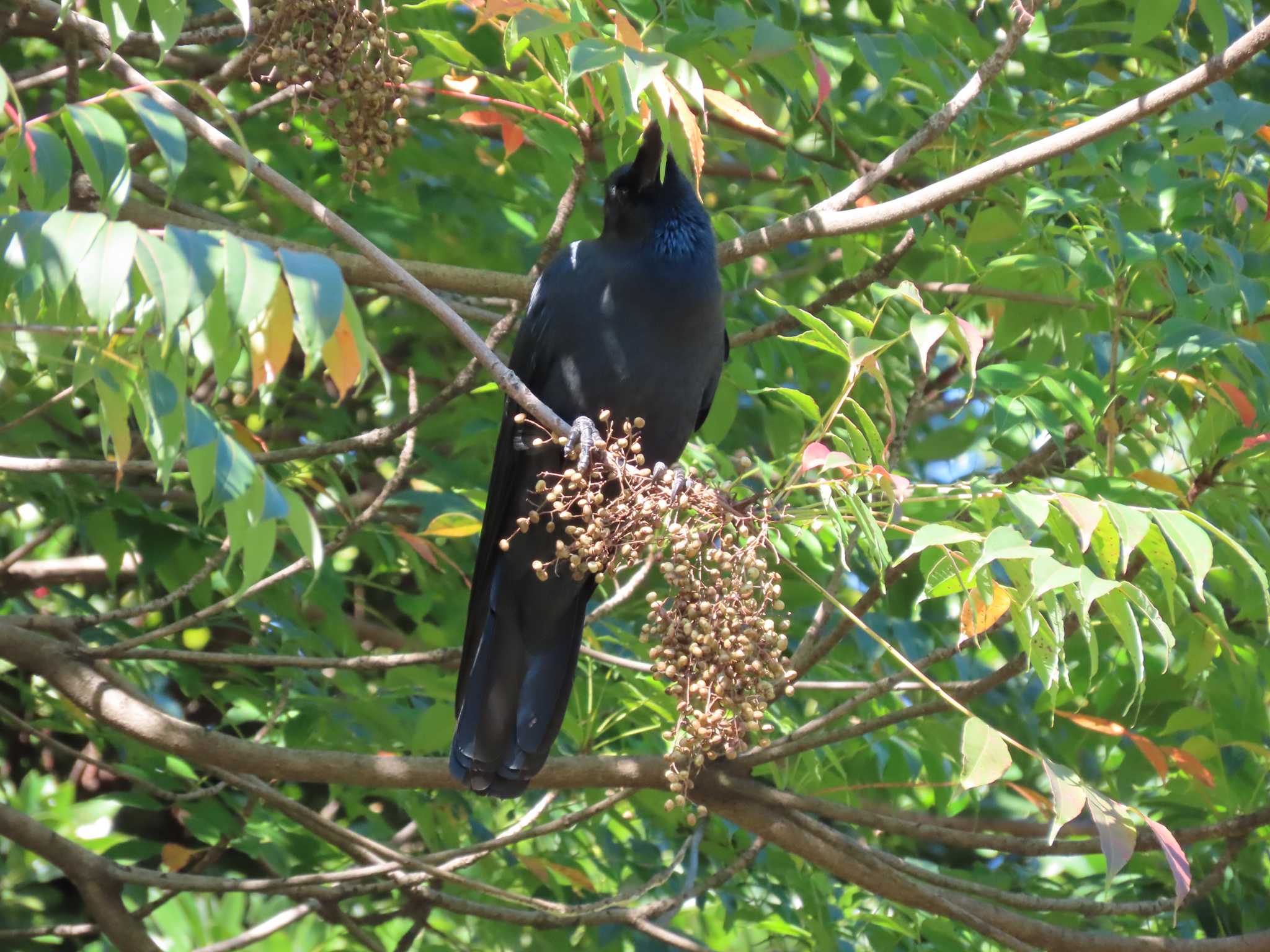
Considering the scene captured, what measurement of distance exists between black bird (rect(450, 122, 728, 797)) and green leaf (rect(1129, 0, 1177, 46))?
40.2 inches

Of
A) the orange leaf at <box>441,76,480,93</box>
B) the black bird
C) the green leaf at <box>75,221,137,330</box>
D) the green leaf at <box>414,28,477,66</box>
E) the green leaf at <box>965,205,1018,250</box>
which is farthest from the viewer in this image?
the black bird

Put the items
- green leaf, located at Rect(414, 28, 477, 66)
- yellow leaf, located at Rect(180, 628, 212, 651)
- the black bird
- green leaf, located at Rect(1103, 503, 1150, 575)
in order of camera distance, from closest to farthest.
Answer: green leaf, located at Rect(1103, 503, 1150, 575)
green leaf, located at Rect(414, 28, 477, 66)
the black bird
yellow leaf, located at Rect(180, 628, 212, 651)

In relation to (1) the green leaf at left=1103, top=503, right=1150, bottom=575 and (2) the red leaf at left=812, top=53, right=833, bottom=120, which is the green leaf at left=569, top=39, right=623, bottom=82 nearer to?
(2) the red leaf at left=812, top=53, right=833, bottom=120

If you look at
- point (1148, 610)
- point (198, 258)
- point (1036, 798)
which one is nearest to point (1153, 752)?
point (1036, 798)

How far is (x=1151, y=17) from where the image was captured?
2.64 m

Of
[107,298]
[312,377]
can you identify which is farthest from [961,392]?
[107,298]

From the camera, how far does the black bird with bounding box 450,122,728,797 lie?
318 cm

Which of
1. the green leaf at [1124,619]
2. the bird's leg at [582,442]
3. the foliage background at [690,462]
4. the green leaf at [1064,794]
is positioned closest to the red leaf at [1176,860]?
the foliage background at [690,462]

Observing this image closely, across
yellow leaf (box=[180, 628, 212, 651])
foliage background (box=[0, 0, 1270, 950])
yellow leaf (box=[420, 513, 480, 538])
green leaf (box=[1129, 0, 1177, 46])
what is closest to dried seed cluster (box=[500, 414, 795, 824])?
foliage background (box=[0, 0, 1270, 950])

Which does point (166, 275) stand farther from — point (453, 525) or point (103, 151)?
point (453, 525)

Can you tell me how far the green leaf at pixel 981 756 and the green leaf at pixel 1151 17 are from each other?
142 cm

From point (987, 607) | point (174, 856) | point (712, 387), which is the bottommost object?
point (174, 856)

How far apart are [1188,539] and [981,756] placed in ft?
1.39

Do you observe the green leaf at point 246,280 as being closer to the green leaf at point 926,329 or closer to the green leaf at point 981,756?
the green leaf at point 926,329
